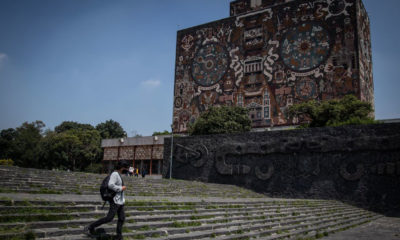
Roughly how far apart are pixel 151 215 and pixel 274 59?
66.9 ft

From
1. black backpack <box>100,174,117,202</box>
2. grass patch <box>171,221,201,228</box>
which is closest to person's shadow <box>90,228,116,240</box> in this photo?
black backpack <box>100,174,117,202</box>

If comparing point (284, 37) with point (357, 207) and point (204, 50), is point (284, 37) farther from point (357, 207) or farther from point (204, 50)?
point (357, 207)

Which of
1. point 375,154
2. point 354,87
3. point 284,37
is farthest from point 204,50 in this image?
point 375,154

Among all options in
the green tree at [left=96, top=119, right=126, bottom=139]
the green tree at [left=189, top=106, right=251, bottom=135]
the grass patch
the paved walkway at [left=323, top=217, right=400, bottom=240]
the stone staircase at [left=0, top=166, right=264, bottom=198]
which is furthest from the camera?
the green tree at [left=96, top=119, right=126, bottom=139]

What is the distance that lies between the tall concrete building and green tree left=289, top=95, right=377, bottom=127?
115 centimetres

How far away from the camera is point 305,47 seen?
23.3 metres

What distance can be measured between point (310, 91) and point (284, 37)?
464cm

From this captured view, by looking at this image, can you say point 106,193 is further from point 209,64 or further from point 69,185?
point 209,64

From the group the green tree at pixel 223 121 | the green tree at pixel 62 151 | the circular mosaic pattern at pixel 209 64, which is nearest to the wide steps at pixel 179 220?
the green tree at pixel 223 121

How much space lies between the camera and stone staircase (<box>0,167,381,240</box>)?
173 inches

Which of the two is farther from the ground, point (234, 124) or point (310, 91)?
point (310, 91)

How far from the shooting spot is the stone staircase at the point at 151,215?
440 cm

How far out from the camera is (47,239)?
401cm

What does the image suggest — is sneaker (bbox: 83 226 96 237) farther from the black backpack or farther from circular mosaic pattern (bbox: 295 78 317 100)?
circular mosaic pattern (bbox: 295 78 317 100)
